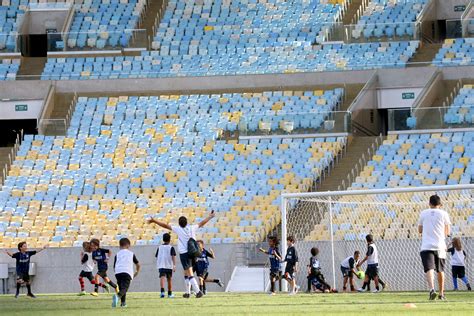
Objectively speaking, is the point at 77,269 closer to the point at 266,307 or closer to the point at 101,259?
the point at 101,259

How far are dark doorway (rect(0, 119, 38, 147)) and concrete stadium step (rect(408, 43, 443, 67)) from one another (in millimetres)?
14223

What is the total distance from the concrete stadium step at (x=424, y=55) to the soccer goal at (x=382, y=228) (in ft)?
47.5

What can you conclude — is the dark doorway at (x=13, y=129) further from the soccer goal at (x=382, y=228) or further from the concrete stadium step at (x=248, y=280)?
the soccer goal at (x=382, y=228)

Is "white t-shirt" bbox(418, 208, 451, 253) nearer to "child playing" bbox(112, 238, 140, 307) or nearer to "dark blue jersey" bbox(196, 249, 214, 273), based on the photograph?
"child playing" bbox(112, 238, 140, 307)

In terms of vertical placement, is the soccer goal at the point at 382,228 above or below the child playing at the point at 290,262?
above

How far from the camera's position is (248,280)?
36844 millimetres

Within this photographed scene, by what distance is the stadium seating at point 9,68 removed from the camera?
52.1 metres

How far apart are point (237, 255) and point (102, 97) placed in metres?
14.5

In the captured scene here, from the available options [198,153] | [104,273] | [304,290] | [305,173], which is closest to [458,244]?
[304,290]

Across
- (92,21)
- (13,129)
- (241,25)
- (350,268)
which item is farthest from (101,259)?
(92,21)

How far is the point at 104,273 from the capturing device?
31.4m

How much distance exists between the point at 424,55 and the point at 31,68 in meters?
14.8

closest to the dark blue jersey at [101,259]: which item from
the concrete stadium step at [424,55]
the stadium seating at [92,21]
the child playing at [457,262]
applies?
the child playing at [457,262]

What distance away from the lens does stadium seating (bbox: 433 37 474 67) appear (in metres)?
49.3
